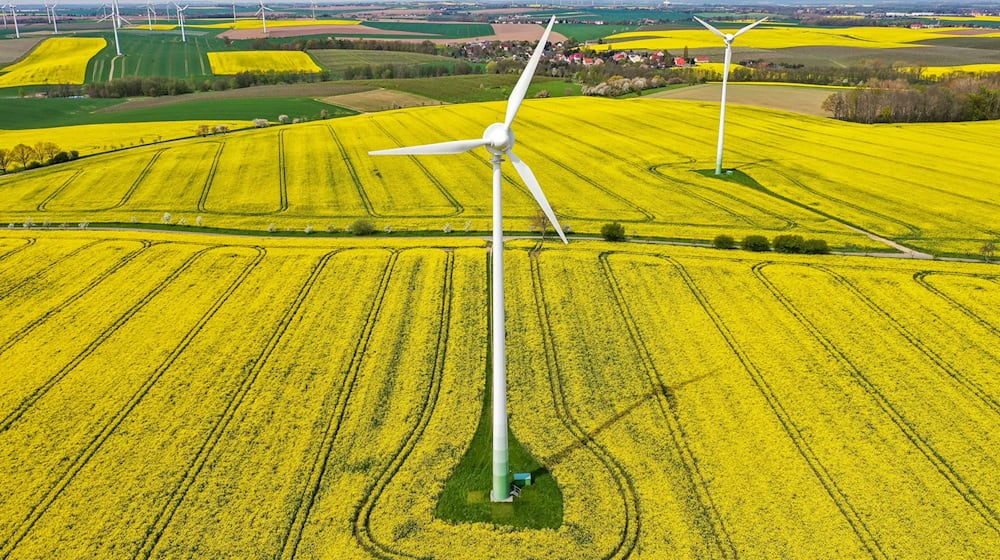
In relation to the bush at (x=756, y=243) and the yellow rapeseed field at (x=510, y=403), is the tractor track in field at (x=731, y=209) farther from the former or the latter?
the yellow rapeseed field at (x=510, y=403)

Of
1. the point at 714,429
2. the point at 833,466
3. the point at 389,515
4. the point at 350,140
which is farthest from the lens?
the point at 350,140

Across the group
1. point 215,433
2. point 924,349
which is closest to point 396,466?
point 215,433

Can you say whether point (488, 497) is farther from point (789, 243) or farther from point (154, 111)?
point (154, 111)

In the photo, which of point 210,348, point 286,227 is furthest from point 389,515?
point 286,227

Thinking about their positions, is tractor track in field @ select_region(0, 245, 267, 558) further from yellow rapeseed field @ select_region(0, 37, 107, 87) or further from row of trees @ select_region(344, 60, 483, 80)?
yellow rapeseed field @ select_region(0, 37, 107, 87)

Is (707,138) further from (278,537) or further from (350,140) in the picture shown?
(278,537)

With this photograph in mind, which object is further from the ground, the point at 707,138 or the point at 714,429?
the point at 707,138

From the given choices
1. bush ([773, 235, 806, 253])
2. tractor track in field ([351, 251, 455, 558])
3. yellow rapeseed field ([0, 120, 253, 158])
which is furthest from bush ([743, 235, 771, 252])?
yellow rapeseed field ([0, 120, 253, 158])
